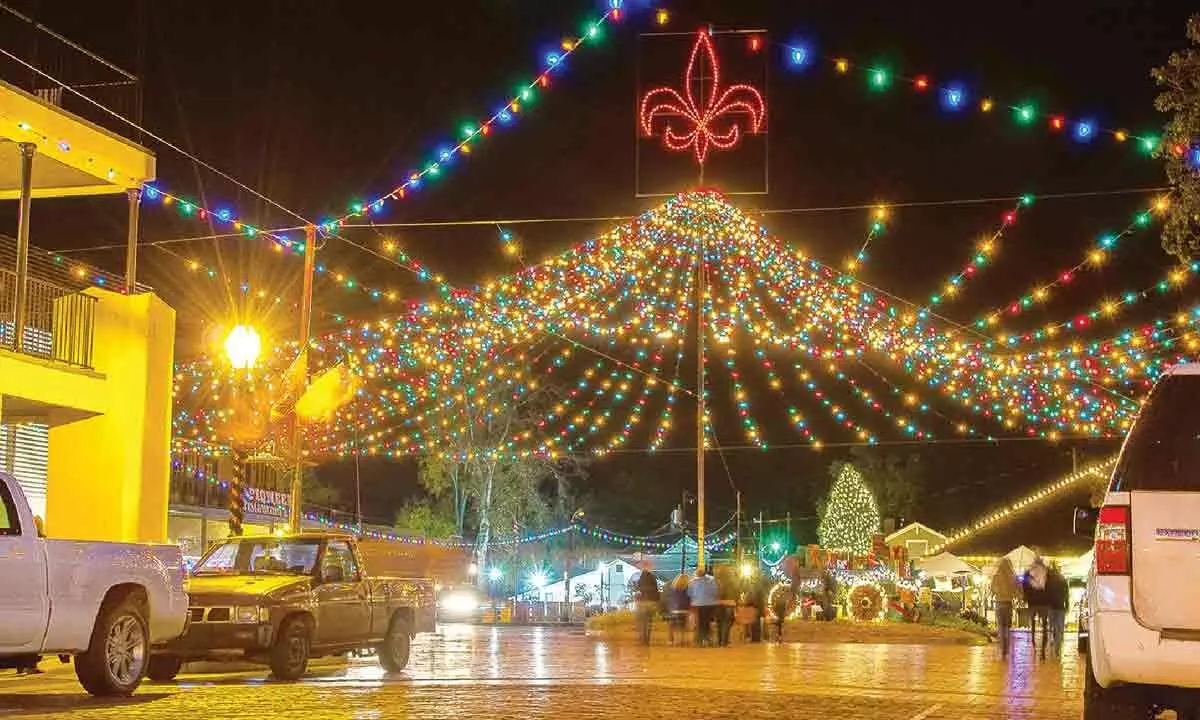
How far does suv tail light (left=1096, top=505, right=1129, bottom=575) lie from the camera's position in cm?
Result: 668

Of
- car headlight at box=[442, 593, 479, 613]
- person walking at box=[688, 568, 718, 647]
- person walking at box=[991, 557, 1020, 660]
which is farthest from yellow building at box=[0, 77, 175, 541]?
car headlight at box=[442, 593, 479, 613]

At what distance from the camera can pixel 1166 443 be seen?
696 centimetres

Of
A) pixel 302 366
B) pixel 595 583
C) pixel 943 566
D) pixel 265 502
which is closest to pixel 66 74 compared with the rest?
pixel 302 366

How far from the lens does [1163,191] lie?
853 inches

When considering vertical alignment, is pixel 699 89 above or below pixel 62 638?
above

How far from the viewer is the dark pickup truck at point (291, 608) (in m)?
14.6

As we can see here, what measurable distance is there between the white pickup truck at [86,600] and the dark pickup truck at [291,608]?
1.58m

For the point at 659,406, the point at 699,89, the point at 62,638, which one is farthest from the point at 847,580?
the point at 62,638

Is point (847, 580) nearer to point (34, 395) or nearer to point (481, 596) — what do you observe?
point (481, 596)

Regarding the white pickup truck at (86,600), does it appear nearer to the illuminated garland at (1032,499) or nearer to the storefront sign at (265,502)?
the storefront sign at (265,502)

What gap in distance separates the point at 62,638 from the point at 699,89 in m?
12.2

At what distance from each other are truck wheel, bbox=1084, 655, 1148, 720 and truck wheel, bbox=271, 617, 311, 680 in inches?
377

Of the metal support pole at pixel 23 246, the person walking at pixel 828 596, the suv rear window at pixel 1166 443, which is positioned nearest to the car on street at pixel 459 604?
the person walking at pixel 828 596

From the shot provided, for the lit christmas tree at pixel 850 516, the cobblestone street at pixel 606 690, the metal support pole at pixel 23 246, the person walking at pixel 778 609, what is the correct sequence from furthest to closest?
the lit christmas tree at pixel 850 516
the person walking at pixel 778 609
the metal support pole at pixel 23 246
the cobblestone street at pixel 606 690
